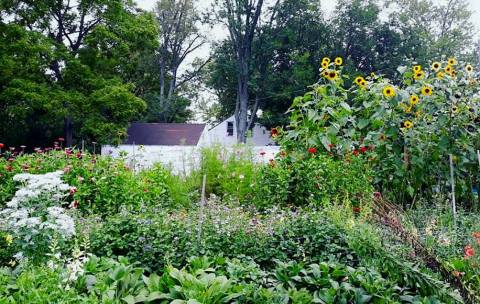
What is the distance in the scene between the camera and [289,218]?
3.26m

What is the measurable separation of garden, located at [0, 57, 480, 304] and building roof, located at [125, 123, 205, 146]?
1463 cm

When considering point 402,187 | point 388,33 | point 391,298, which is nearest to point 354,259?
point 391,298

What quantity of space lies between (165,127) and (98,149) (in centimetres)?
577

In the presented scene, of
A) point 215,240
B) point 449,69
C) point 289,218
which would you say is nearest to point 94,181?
point 215,240

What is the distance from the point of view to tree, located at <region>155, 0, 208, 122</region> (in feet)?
80.5

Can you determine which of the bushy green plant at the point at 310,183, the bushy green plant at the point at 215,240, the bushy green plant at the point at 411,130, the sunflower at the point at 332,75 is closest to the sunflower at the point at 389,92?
the bushy green plant at the point at 411,130

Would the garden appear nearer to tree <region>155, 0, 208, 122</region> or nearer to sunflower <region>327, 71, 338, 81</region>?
sunflower <region>327, 71, 338, 81</region>

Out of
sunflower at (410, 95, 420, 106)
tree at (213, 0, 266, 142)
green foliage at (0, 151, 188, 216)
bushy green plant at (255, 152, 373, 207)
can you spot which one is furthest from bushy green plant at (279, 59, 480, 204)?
tree at (213, 0, 266, 142)

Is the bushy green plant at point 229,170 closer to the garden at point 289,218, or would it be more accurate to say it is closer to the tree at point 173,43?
the garden at point 289,218

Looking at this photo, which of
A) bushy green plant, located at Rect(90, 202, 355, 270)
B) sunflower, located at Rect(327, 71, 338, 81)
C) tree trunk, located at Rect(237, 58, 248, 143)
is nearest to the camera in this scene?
bushy green plant, located at Rect(90, 202, 355, 270)

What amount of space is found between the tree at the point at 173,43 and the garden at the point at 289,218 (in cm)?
1904

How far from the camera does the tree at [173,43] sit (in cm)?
2454

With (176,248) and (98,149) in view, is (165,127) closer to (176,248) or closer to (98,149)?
(98,149)

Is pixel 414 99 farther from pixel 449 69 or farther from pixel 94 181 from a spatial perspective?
pixel 94 181
